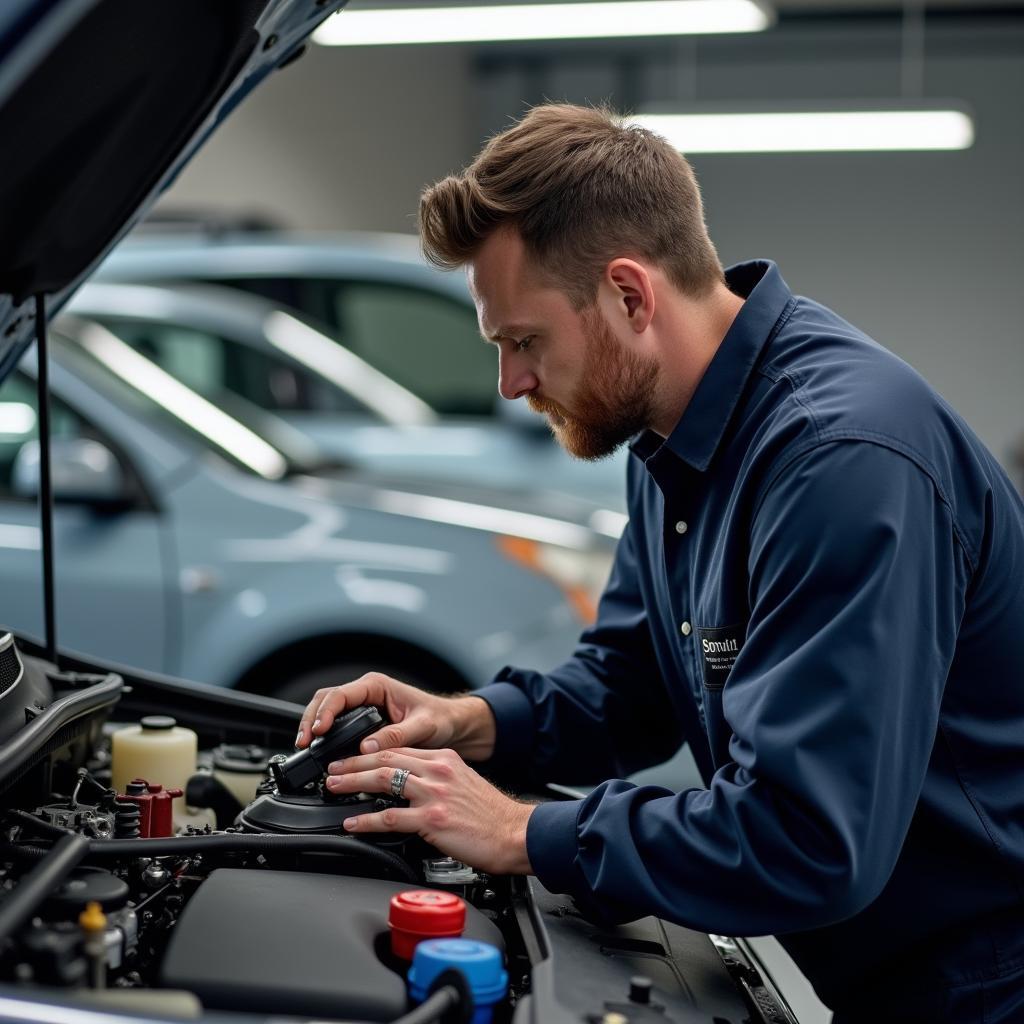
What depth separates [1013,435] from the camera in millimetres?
11719

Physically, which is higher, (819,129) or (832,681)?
(819,129)

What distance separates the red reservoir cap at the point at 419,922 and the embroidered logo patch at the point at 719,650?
409 millimetres

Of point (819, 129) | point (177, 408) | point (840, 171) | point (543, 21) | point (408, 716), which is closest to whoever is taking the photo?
point (408, 716)

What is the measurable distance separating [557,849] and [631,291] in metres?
0.65

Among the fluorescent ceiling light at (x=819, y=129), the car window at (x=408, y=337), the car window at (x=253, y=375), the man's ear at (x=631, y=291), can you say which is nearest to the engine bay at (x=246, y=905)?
the man's ear at (x=631, y=291)

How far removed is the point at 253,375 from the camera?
6.06 m

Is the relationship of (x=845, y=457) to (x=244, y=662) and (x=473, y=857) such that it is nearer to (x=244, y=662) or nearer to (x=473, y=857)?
(x=473, y=857)

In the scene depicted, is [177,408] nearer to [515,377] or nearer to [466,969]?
[515,377]

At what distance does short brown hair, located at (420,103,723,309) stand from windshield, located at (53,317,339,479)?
216cm

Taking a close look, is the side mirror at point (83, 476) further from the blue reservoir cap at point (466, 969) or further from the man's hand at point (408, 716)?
the blue reservoir cap at point (466, 969)

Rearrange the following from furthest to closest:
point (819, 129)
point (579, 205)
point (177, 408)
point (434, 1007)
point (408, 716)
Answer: point (819, 129) < point (177, 408) < point (408, 716) < point (579, 205) < point (434, 1007)

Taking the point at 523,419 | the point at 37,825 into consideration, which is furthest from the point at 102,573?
the point at 523,419

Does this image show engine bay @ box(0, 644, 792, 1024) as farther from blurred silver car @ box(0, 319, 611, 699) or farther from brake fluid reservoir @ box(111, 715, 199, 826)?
blurred silver car @ box(0, 319, 611, 699)

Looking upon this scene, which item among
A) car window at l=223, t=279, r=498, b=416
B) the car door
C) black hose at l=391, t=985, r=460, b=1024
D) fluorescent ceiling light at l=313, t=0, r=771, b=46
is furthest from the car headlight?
fluorescent ceiling light at l=313, t=0, r=771, b=46
